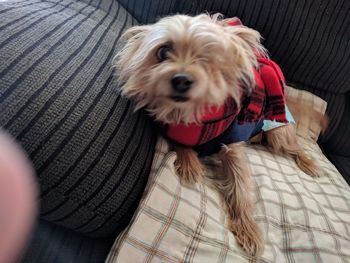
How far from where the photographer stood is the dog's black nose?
814mm

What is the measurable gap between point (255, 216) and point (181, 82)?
49 cm

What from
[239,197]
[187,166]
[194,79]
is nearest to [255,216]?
[239,197]

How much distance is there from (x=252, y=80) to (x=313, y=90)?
0.81 metres

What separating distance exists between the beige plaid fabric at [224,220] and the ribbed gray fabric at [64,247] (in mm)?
125

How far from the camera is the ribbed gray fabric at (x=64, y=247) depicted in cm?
86

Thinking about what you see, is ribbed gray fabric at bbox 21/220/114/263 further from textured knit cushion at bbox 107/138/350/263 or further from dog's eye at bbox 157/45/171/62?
dog's eye at bbox 157/45/171/62

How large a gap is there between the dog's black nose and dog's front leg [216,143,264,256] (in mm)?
345

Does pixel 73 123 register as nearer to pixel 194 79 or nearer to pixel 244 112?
pixel 194 79

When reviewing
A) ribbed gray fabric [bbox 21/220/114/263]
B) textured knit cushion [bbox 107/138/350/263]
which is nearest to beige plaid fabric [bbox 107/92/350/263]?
textured knit cushion [bbox 107/138/350/263]

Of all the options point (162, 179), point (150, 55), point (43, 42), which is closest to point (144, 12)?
point (150, 55)

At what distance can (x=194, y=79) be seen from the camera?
82 cm

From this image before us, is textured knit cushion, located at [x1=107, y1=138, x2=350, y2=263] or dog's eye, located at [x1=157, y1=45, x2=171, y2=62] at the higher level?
dog's eye, located at [x1=157, y1=45, x2=171, y2=62]

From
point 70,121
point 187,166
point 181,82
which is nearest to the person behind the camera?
point 70,121

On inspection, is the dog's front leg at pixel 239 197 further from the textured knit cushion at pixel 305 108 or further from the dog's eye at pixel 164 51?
the textured knit cushion at pixel 305 108
